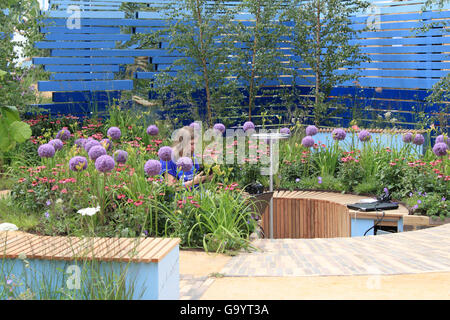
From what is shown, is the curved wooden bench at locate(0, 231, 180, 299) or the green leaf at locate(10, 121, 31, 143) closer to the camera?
the green leaf at locate(10, 121, 31, 143)

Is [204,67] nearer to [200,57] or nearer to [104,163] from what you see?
[200,57]

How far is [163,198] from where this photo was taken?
4660 millimetres

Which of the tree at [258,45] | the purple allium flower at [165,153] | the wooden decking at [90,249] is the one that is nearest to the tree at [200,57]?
the tree at [258,45]

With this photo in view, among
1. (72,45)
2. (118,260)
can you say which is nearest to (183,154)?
(118,260)

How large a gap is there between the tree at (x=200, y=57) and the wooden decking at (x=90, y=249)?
7429 millimetres

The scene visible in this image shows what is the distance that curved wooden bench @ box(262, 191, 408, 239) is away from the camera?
19.9 feet

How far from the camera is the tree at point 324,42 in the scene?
A: 10.9 m

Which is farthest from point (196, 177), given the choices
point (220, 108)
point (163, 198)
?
point (220, 108)

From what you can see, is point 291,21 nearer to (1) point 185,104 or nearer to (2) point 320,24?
(2) point 320,24

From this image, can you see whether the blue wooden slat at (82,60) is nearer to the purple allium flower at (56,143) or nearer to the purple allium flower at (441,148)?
the purple allium flower at (56,143)

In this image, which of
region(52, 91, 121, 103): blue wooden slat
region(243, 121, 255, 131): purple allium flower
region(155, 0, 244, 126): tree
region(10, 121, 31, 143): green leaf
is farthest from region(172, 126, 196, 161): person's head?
region(155, 0, 244, 126): tree

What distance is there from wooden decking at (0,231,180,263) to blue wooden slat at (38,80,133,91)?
729 cm

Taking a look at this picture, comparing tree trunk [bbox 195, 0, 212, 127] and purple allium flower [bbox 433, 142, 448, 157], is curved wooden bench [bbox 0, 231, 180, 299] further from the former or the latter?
tree trunk [bbox 195, 0, 212, 127]

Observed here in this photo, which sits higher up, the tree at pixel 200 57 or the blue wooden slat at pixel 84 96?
the tree at pixel 200 57
